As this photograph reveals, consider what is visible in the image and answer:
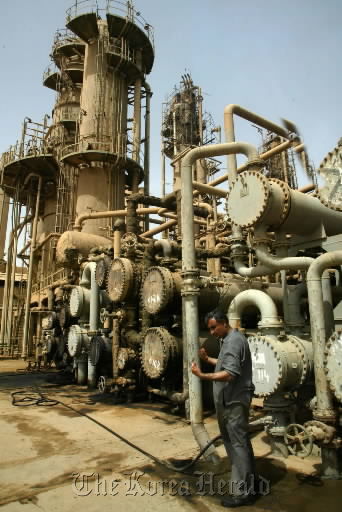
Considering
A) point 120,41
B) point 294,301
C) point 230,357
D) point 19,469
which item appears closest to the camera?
point 230,357

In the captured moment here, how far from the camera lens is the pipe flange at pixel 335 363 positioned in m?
3.45

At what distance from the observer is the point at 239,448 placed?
3162mm

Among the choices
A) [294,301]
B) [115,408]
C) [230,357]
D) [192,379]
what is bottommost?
[115,408]

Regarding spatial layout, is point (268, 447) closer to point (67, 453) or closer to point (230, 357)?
point (230, 357)

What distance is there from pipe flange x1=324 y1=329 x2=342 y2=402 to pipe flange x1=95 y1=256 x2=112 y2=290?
20.4 ft

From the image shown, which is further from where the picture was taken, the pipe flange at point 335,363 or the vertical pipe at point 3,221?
the vertical pipe at point 3,221

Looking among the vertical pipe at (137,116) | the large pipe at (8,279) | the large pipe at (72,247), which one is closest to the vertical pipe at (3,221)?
the large pipe at (8,279)

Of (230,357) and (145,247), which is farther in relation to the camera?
(145,247)

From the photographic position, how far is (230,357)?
3.23 m

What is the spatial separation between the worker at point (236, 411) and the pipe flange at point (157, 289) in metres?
3.26

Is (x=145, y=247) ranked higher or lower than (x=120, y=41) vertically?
lower

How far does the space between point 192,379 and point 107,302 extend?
5.27 meters

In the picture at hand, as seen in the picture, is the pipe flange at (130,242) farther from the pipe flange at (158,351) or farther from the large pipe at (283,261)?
the large pipe at (283,261)

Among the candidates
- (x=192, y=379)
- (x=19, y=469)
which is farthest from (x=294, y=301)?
(x=19, y=469)
